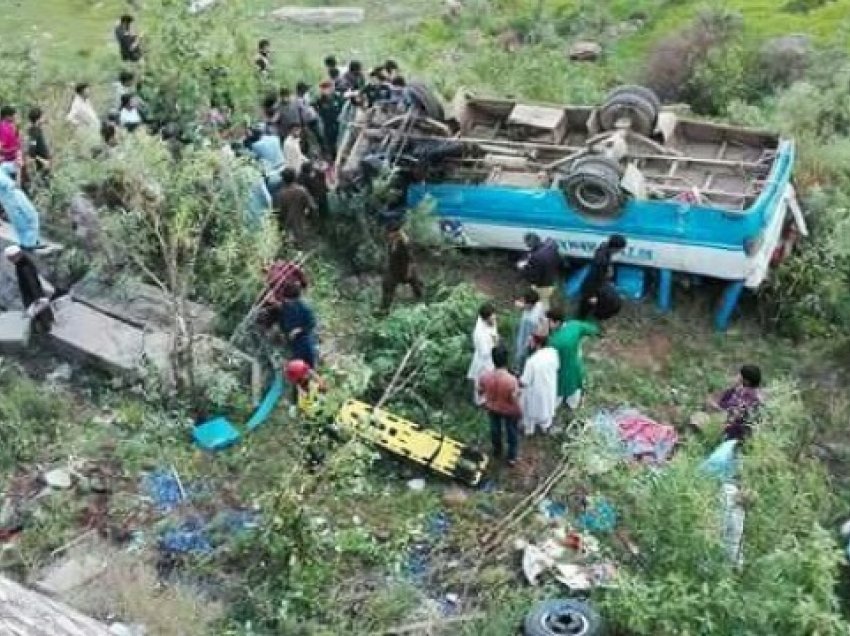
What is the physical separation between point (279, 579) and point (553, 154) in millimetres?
5617

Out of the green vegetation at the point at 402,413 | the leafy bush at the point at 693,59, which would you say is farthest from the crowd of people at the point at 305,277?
the leafy bush at the point at 693,59

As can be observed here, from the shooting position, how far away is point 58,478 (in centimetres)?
983

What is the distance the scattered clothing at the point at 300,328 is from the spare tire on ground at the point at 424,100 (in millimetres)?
3151

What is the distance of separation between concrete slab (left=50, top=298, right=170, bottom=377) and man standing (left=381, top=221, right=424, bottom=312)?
1.91 m

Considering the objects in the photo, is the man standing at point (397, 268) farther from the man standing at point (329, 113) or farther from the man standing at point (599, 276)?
the man standing at point (329, 113)

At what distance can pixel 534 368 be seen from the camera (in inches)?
393

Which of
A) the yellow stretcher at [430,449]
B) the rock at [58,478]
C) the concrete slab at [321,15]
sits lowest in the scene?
the concrete slab at [321,15]

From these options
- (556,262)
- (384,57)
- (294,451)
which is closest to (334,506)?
(294,451)

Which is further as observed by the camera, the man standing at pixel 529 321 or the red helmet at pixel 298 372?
the man standing at pixel 529 321

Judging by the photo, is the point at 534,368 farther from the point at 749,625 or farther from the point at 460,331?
the point at 749,625

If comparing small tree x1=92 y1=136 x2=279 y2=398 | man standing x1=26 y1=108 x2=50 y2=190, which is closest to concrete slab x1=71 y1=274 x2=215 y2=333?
small tree x1=92 y1=136 x2=279 y2=398

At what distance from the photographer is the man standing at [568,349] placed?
10.2 meters

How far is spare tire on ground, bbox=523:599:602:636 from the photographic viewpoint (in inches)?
330

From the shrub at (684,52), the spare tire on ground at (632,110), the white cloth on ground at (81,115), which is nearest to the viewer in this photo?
the spare tire on ground at (632,110)
